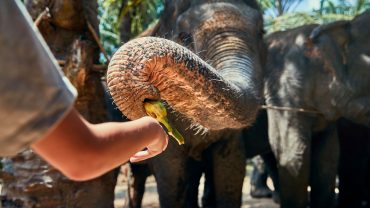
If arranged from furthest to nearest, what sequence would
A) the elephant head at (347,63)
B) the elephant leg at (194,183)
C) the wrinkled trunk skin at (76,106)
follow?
1. the elephant head at (347,63)
2. the elephant leg at (194,183)
3. the wrinkled trunk skin at (76,106)

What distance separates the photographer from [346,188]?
8.23 meters

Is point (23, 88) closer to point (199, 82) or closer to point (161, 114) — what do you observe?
point (161, 114)

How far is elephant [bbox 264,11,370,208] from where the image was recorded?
665cm

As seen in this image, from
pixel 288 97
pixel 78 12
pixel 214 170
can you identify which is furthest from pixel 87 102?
pixel 288 97

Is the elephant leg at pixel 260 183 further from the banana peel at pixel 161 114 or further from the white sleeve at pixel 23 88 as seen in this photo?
the white sleeve at pixel 23 88

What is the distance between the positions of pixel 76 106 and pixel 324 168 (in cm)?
301

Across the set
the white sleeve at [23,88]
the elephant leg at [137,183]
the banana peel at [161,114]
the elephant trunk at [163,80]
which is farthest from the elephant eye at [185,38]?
the white sleeve at [23,88]

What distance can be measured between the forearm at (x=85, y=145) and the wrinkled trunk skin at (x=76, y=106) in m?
3.95

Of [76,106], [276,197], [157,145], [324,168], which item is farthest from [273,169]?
[157,145]

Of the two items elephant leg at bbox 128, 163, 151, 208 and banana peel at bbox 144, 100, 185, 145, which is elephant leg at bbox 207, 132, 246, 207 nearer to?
elephant leg at bbox 128, 163, 151, 208

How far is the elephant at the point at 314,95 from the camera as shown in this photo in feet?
21.8

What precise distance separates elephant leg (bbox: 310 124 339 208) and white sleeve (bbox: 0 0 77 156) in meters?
5.99

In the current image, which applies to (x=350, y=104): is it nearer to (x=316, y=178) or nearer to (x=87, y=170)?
(x=316, y=178)

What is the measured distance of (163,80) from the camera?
10.6 ft
